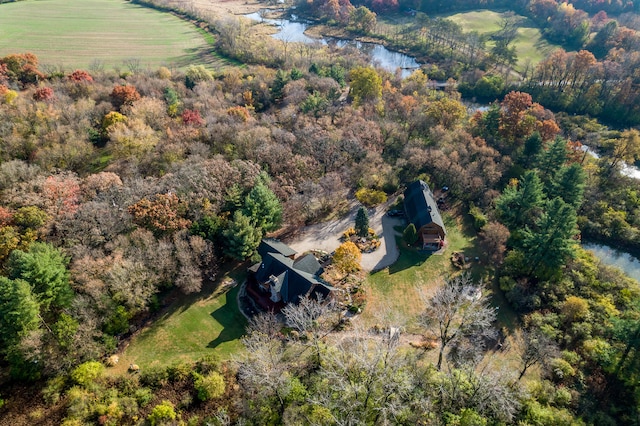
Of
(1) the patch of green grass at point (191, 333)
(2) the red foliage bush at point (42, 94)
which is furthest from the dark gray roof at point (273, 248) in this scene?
(2) the red foliage bush at point (42, 94)

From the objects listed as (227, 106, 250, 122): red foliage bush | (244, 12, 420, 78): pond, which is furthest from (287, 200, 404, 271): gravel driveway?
(244, 12, 420, 78): pond

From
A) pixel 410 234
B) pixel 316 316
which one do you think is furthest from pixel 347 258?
pixel 410 234

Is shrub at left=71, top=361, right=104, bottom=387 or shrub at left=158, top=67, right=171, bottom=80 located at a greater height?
shrub at left=158, top=67, right=171, bottom=80

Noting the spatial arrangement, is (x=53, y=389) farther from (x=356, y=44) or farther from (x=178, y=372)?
(x=356, y=44)

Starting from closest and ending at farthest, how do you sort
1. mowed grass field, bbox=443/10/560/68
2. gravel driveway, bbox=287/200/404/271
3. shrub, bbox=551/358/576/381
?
shrub, bbox=551/358/576/381 < gravel driveway, bbox=287/200/404/271 < mowed grass field, bbox=443/10/560/68

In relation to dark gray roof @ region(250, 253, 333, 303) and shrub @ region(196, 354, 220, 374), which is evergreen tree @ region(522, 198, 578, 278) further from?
shrub @ region(196, 354, 220, 374)

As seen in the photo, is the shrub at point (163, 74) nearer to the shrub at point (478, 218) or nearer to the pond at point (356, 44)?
the pond at point (356, 44)
